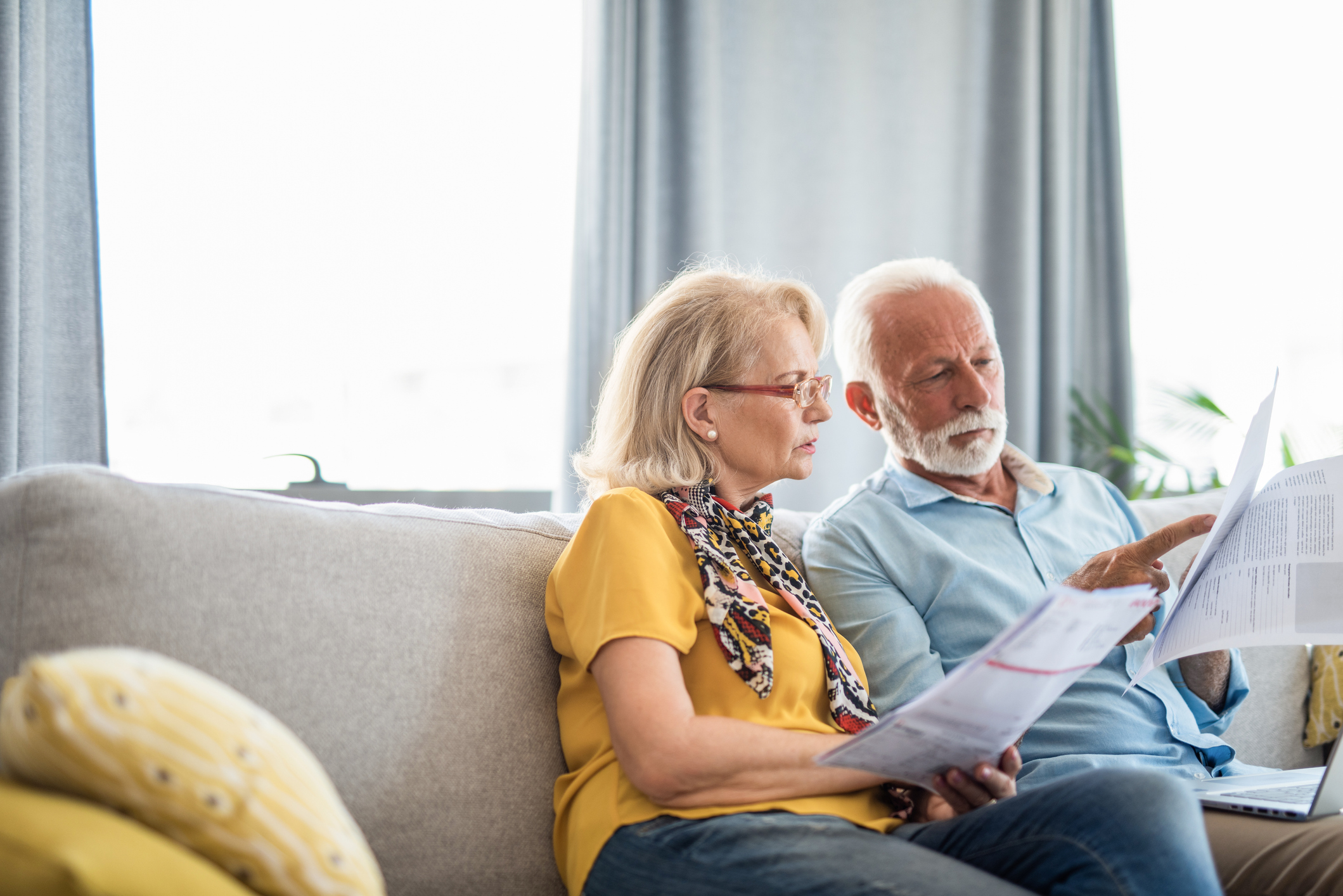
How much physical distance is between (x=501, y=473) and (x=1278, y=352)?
2668 millimetres

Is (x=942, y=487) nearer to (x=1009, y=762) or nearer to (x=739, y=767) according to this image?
(x=1009, y=762)

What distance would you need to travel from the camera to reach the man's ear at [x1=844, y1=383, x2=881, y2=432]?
185 centimetres

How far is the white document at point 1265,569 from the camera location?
1.18m

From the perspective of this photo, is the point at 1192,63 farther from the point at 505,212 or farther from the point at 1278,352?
the point at 505,212

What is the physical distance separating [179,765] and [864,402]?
139 centimetres

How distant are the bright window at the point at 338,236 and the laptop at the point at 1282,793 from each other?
6.41 ft

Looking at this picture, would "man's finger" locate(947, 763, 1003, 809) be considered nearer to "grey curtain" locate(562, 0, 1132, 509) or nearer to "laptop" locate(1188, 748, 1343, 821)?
"laptop" locate(1188, 748, 1343, 821)

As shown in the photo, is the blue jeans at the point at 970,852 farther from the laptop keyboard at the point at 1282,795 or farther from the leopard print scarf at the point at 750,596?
the laptop keyboard at the point at 1282,795

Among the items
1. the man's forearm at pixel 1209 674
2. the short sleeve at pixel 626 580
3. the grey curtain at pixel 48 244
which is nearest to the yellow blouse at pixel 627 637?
the short sleeve at pixel 626 580

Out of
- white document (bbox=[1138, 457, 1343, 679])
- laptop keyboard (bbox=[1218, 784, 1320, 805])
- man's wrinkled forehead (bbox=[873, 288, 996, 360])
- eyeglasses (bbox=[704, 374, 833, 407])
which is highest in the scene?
man's wrinkled forehead (bbox=[873, 288, 996, 360])

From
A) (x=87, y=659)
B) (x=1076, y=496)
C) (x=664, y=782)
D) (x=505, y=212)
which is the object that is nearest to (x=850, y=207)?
(x=505, y=212)

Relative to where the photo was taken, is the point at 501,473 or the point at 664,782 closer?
the point at 664,782

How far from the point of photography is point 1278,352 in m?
3.32

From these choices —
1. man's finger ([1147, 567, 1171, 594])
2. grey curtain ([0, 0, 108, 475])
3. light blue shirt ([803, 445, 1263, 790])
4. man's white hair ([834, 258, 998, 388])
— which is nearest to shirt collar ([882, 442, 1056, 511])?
light blue shirt ([803, 445, 1263, 790])
